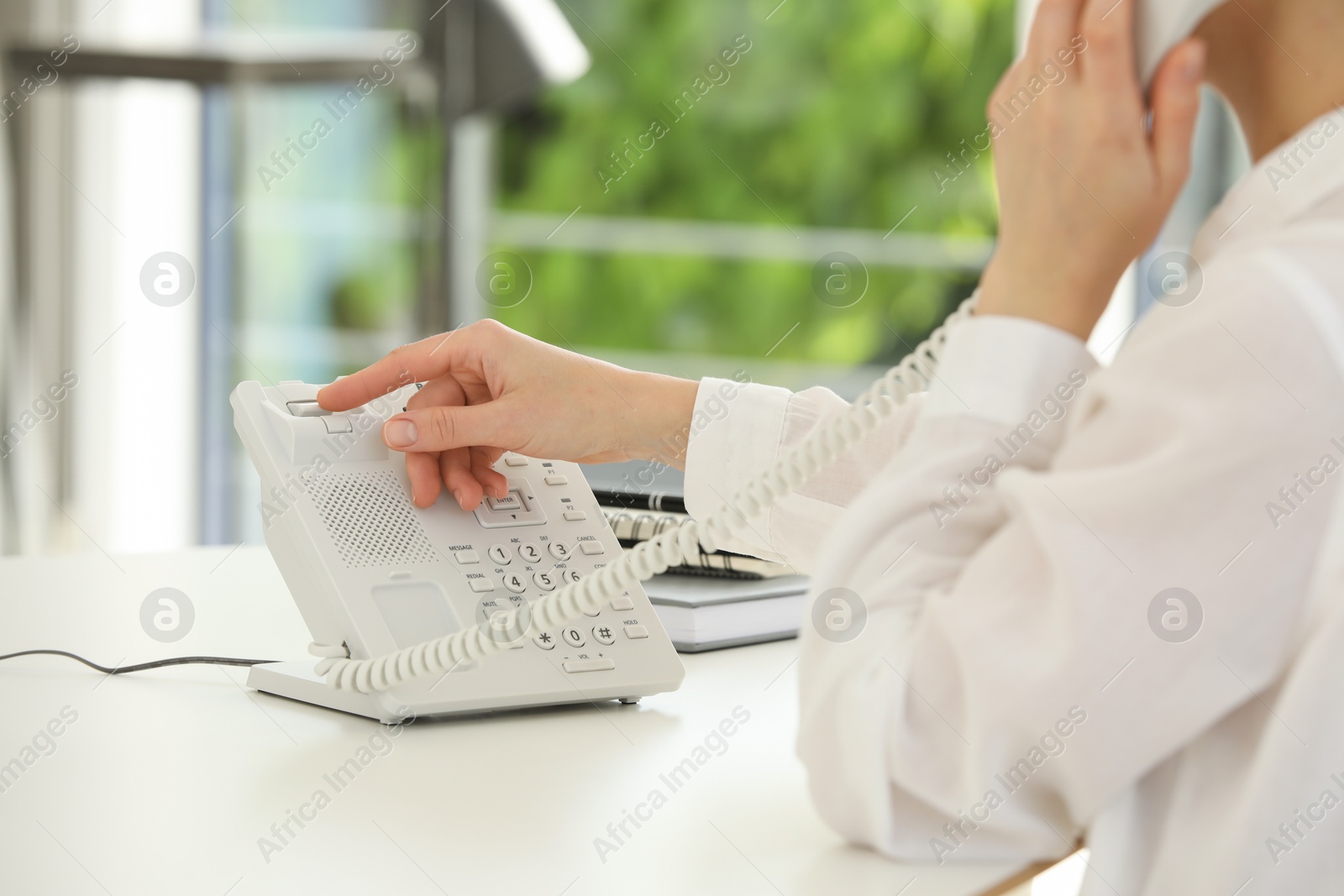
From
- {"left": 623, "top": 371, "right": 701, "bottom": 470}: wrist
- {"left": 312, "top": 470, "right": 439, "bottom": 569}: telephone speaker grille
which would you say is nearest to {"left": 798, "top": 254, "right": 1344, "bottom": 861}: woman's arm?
{"left": 312, "top": 470, "right": 439, "bottom": 569}: telephone speaker grille

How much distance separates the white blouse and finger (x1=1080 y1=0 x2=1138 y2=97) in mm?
75

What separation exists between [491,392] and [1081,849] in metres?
0.57

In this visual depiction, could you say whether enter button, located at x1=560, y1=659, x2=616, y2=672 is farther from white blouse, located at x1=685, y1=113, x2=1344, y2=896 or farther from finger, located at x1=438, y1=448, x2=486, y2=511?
white blouse, located at x1=685, y1=113, x2=1344, y2=896

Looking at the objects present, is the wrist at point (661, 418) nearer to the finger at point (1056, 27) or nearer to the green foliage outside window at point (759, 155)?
the finger at point (1056, 27)

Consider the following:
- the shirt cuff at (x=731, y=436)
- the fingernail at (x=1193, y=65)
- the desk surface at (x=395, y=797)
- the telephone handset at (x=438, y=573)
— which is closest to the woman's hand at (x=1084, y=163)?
the fingernail at (x=1193, y=65)

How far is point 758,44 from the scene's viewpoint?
14.6ft

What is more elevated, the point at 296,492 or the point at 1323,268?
the point at 1323,268

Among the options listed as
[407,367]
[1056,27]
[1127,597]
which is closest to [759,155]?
[407,367]

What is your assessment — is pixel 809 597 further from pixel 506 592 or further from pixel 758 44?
pixel 758 44

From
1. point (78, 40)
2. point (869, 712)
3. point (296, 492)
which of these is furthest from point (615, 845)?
point (78, 40)

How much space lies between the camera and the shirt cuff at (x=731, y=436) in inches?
39.5

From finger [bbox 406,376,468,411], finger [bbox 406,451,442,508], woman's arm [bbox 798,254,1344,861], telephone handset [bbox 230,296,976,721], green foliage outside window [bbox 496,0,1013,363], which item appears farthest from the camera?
green foliage outside window [bbox 496,0,1013,363]

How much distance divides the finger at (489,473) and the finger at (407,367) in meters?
0.07

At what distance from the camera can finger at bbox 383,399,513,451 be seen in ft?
2.94
